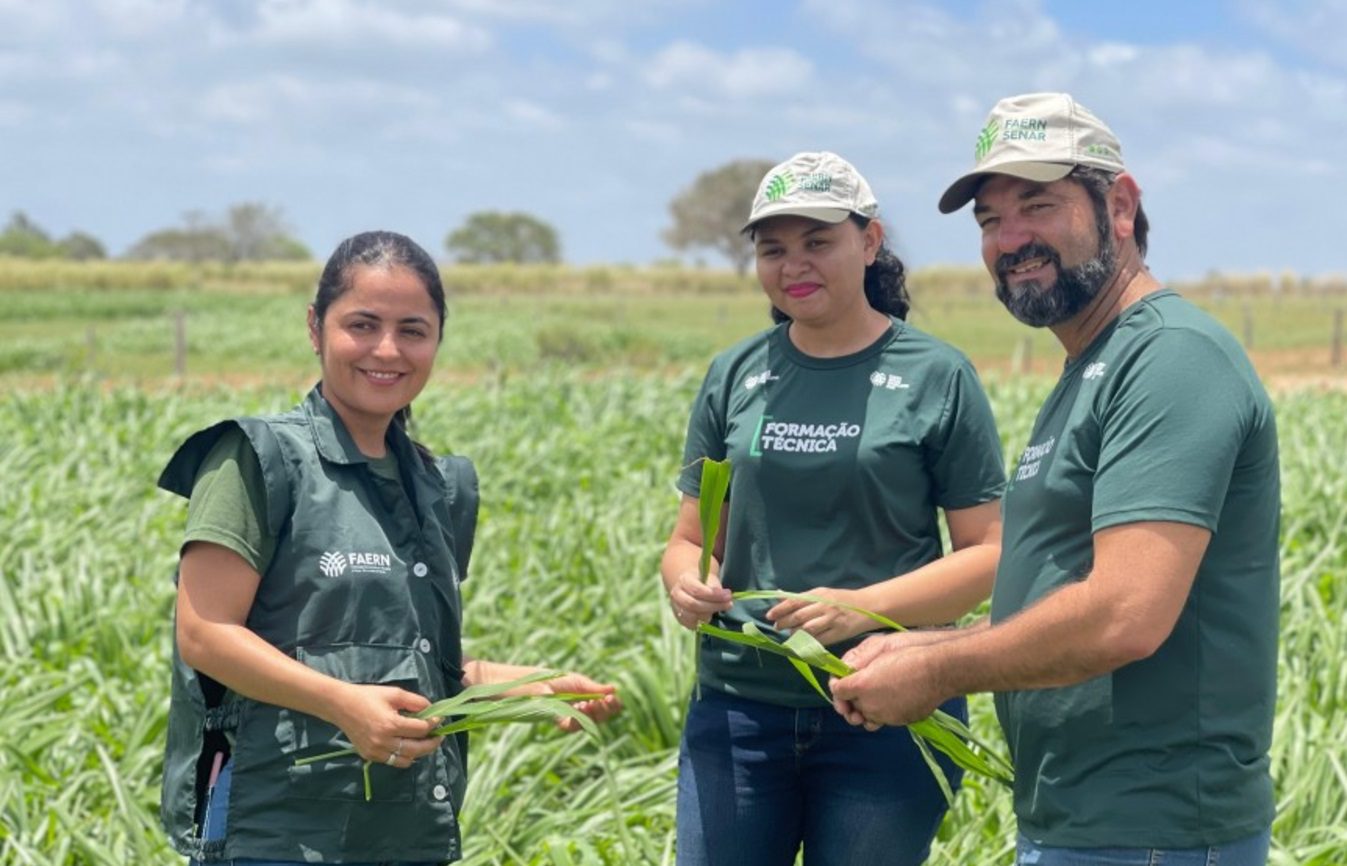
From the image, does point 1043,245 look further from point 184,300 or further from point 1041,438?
point 184,300

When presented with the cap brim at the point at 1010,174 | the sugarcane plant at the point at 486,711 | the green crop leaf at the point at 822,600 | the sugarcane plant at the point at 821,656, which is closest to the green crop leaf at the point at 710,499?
the sugarcane plant at the point at 821,656

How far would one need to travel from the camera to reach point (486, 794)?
13.5 ft

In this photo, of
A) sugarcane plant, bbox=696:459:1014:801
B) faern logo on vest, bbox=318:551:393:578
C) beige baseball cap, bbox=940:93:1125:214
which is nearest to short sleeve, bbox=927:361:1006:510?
sugarcane plant, bbox=696:459:1014:801

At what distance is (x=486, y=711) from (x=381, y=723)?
229 mm

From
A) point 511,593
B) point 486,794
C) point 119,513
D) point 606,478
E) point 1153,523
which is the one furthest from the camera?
point 606,478

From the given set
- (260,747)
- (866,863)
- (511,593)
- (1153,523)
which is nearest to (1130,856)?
(1153,523)

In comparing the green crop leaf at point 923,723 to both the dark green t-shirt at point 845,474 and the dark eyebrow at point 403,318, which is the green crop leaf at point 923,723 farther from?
the dark eyebrow at point 403,318

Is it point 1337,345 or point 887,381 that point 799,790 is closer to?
point 887,381

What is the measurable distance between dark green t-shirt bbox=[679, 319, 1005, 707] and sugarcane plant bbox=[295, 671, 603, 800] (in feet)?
1.55

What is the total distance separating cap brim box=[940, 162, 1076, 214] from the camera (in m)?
2.19

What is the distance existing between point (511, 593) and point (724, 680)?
3.40 meters

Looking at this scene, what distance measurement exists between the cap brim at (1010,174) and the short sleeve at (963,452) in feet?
1.76

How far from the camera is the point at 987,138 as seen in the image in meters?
2.29

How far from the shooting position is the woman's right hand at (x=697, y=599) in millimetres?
2693
